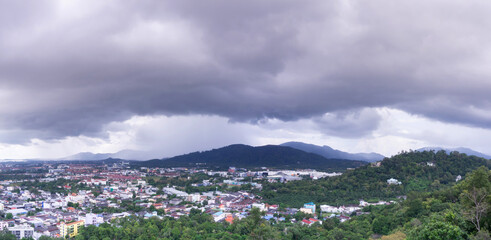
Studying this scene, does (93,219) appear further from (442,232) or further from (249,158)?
(249,158)

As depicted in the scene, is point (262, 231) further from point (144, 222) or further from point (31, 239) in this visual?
point (31, 239)

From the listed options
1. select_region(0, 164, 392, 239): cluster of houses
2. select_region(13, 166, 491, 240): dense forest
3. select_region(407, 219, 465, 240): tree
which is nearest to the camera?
select_region(407, 219, 465, 240): tree

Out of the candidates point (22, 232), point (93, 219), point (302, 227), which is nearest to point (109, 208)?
point (93, 219)

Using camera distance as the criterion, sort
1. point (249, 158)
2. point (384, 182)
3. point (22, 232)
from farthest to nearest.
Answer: point (249, 158) → point (384, 182) → point (22, 232)

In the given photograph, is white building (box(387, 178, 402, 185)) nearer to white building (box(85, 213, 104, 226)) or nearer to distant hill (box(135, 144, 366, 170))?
white building (box(85, 213, 104, 226))

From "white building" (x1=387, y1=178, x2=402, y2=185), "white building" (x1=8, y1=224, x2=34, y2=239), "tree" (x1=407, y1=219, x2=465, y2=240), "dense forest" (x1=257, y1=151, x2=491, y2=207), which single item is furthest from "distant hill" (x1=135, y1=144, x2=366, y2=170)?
"tree" (x1=407, y1=219, x2=465, y2=240)

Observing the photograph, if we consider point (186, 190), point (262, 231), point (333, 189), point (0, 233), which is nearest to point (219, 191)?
point (186, 190)
